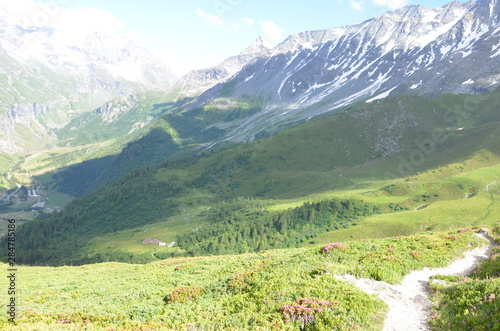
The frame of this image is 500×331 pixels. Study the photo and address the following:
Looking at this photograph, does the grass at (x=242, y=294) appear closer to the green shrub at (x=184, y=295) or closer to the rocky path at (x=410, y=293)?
the green shrub at (x=184, y=295)

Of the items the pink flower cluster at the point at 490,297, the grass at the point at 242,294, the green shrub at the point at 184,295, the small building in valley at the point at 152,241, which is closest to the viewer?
the pink flower cluster at the point at 490,297

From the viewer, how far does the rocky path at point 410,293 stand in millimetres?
20641

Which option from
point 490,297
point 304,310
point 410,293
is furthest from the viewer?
point 410,293

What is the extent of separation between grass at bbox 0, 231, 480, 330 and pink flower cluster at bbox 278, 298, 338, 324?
23 centimetres

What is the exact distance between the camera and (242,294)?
26.2m

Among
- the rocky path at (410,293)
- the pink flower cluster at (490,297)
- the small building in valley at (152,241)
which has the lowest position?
the small building in valley at (152,241)

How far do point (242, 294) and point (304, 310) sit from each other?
6.87 metres

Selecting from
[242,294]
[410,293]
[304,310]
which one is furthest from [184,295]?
[410,293]

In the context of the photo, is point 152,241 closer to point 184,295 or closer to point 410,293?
point 184,295

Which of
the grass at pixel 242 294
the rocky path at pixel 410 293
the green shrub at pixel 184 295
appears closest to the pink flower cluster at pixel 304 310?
the grass at pixel 242 294

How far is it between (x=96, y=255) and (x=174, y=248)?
3689 cm

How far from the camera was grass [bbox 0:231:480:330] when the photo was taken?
21.3 meters

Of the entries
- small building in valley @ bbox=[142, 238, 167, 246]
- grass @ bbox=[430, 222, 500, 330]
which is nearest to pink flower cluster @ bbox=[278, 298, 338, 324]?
grass @ bbox=[430, 222, 500, 330]

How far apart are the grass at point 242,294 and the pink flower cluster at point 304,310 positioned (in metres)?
0.23
